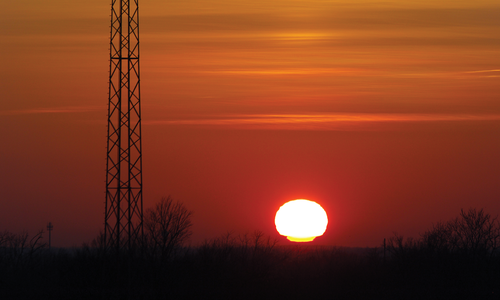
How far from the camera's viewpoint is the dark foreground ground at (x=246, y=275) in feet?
164

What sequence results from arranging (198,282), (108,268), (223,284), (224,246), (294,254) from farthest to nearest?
(294,254), (224,246), (223,284), (198,282), (108,268)

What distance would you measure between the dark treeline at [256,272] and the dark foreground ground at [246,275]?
98 mm

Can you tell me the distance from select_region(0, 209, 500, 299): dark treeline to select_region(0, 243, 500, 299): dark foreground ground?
98 mm

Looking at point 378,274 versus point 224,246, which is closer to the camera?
point 224,246

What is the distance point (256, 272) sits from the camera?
70500 millimetres

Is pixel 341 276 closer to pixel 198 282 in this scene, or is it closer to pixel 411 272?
pixel 411 272

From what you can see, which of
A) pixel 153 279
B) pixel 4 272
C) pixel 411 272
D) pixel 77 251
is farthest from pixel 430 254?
pixel 4 272

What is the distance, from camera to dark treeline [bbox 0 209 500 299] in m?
50.5

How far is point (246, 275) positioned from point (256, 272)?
1.51 meters

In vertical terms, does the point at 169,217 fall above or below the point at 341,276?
above

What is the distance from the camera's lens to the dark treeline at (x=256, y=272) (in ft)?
166

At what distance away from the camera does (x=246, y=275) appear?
69.5 metres

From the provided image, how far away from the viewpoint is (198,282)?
201 ft

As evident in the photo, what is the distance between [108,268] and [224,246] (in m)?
25.4
